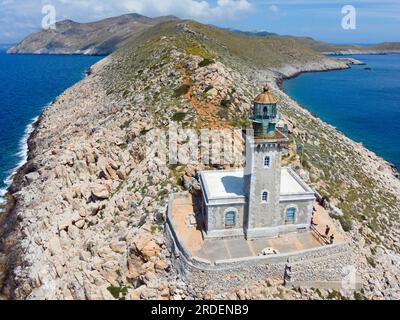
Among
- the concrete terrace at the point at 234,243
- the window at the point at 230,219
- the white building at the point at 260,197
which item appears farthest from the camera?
the window at the point at 230,219

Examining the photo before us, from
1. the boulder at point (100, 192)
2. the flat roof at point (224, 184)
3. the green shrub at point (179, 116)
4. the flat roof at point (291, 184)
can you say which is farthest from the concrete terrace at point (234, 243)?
the green shrub at point (179, 116)

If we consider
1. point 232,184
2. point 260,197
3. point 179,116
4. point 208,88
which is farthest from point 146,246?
point 208,88

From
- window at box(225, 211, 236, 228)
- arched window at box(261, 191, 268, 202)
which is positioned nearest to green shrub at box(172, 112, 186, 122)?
window at box(225, 211, 236, 228)

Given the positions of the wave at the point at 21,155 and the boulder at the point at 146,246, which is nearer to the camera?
the boulder at the point at 146,246

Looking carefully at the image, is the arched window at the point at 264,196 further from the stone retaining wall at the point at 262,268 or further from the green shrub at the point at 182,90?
the green shrub at the point at 182,90

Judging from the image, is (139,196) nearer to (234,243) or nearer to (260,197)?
(234,243)

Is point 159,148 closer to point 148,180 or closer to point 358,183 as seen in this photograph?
point 148,180

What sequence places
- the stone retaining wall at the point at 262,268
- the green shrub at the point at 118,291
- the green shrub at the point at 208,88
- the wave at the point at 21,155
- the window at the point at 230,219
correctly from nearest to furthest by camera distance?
the stone retaining wall at the point at 262,268 < the green shrub at the point at 118,291 < the window at the point at 230,219 < the wave at the point at 21,155 < the green shrub at the point at 208,88
